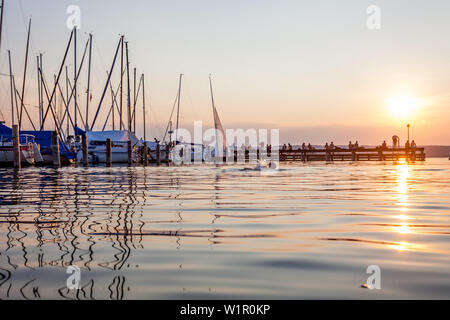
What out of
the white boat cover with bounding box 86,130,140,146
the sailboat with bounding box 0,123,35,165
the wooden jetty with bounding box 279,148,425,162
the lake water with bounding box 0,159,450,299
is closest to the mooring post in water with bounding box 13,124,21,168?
the sailboat with bounding box 0,123,35,165

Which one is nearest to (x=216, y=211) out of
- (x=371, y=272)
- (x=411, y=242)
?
(x=411, y=242)

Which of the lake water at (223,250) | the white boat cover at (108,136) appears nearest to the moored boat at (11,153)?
the white boat cover at (108,136)

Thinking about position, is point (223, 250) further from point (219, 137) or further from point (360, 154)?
point (360, 154)

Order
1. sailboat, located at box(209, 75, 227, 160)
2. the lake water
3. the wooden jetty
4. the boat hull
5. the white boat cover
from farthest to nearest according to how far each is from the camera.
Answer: the wooden jetty < sailboat, located at box(209, 75, 227, 160) < the white boat cover < the boat hull < the lake water

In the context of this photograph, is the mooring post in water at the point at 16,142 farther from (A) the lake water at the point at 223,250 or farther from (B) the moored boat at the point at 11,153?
(A) the lake water at the point at 223,250

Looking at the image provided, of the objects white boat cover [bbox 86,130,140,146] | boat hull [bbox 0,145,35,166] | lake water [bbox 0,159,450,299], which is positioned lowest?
lake water [bbox 0,159,450,299]

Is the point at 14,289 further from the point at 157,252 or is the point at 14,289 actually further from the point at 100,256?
the point at 157,252

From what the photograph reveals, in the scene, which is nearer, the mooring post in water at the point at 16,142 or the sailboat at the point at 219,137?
the mooring post in water at the point at 16,142

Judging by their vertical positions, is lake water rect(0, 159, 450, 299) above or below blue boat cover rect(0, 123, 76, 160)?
below

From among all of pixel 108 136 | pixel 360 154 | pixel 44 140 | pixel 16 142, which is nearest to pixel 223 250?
pixel 16 142

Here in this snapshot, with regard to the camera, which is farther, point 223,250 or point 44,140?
point 44,140

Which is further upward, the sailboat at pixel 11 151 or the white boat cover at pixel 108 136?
the white boat cover at pixel 108 136

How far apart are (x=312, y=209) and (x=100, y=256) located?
5654mm

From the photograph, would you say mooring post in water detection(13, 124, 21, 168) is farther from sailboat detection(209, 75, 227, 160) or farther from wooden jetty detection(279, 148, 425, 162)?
wooden jetty detection(279, 148, 425, 162)
